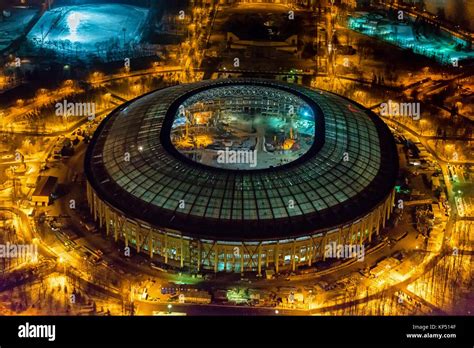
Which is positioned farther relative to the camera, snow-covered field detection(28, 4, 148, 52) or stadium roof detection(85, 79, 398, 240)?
snow-covered field detection(28, 4, 148, 52)

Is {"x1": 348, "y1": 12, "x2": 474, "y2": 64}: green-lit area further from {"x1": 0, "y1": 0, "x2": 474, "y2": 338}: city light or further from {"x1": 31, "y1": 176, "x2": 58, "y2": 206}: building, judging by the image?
{"x1": 31, "y1": 176, "x2": 58, "y2": 206}: building

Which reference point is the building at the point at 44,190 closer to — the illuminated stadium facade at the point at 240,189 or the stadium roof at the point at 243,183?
the illuminated stadium facade at the point at 240,189

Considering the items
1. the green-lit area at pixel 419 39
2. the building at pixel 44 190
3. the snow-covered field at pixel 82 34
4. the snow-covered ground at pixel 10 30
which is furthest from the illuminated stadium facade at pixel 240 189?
the snow-covered ground at pixel 10 30

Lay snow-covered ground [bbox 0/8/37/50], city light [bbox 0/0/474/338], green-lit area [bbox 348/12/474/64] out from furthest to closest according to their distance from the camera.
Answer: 1. snow-covered ground [bbox 0/8/37/50]
2. green-lit area [bbox 348/12/474/64]
3. city light [bbox 0/0/474/338]

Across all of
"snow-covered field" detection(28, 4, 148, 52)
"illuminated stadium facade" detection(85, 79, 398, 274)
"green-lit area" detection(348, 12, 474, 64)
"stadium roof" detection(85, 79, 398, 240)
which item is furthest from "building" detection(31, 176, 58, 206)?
"green-lit area" detection(348, 12, 474, 64)

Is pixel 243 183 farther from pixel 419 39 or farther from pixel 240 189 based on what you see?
pixel 419 39

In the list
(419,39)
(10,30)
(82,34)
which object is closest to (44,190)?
(82,34)
